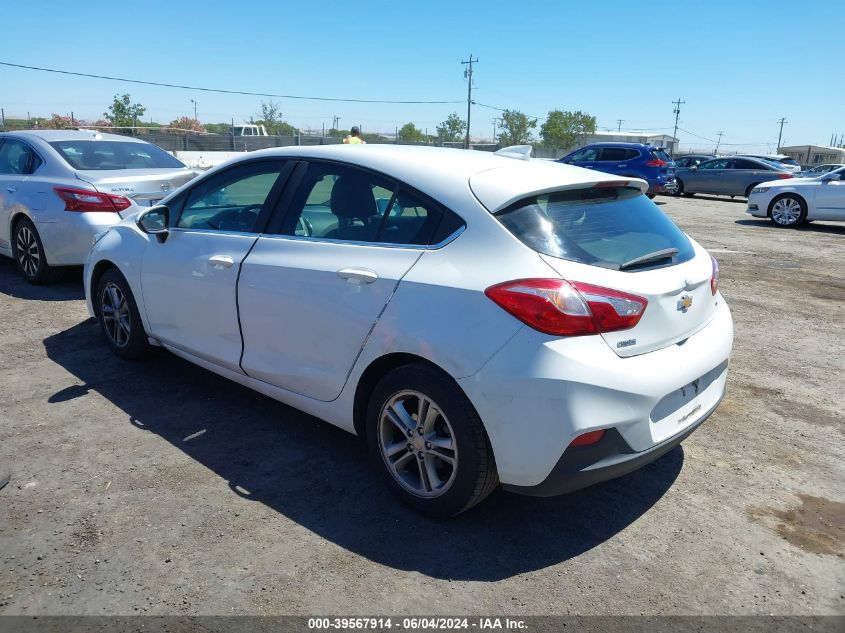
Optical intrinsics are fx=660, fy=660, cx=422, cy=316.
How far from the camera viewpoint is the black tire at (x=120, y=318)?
4750 millimetres

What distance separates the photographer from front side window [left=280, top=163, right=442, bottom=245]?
313cm

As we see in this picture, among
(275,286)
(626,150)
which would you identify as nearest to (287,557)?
(275,286)

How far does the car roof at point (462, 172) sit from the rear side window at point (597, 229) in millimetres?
69

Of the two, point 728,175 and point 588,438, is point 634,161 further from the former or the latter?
point 588,438

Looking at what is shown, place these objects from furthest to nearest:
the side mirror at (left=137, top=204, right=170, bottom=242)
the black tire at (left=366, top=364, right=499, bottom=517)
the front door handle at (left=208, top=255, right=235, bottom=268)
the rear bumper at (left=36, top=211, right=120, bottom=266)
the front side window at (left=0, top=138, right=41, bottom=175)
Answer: the front side window at (left=0, top=138, right=41, bottom=175) → the rear bumper at (left=36, top=211, right=120, bottom=266) → the side mirror at (left=137, top=204, right=170, bottom=242) → the front door handle at (left=208, top=255, right=235, bottom=268) → the black tire at (left=366, top=364, right=499, bottom=517)

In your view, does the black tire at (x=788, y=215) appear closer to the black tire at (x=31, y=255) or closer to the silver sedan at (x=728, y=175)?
the silver sedan at (x=728, y=175)

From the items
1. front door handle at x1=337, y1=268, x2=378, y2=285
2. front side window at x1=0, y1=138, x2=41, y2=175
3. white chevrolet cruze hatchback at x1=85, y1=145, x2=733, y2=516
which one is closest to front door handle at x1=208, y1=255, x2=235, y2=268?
white chevrolet cruze hatchback at x1=85, y1=145, x2=733, y2=516

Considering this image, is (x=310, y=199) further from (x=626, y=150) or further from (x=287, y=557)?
(x=626, y=150)

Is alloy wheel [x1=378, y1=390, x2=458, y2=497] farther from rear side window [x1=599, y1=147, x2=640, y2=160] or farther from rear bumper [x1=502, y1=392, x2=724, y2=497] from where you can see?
rear side window [x1=599, y1=147, x2=640, y2=160]

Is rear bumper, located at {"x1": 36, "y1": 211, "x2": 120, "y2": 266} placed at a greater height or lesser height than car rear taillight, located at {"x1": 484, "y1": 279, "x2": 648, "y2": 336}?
lesser

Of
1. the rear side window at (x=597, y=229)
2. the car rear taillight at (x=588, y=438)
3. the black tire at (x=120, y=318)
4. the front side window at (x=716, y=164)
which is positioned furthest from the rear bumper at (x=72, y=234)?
the front side window at (x=716, y=164)

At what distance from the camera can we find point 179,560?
2787 mm

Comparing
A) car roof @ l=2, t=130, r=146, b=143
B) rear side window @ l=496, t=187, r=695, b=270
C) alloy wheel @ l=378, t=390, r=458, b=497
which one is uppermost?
car roof @ l=2, t=130, r=146, b=143

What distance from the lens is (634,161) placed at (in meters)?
20.0
